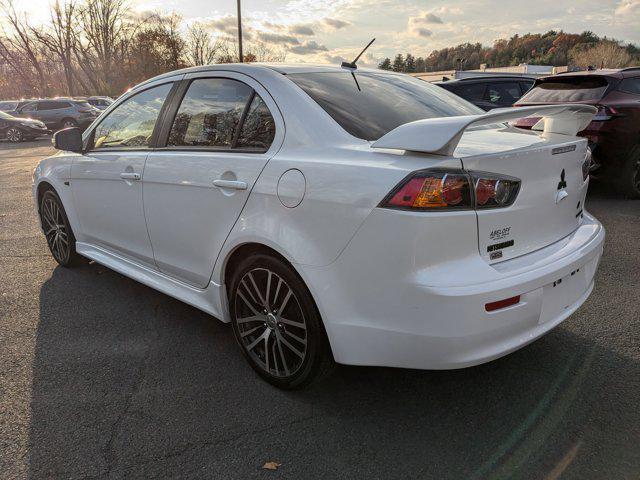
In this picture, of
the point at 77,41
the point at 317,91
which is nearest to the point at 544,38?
the point at 77,41

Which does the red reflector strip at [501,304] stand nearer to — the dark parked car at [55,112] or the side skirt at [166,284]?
the side skirt at [166,284]

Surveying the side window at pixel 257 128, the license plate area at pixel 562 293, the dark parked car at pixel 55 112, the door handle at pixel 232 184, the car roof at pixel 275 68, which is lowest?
the dark parked car at pixel 55 112

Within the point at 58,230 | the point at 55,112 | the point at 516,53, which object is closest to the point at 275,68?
the point at 58,230

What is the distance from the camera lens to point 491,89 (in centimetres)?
1021

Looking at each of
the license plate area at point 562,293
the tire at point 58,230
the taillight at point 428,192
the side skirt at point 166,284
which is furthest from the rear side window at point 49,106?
the license plate area at point 562,293

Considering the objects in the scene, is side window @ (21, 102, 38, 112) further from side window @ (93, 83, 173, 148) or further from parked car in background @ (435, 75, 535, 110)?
side window @ (93, 83, 173, 148)

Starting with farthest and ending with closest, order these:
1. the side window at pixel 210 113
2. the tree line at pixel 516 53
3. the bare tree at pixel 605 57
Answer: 1. the tree line at pixel 516 53
2. the bare tree at pixel 605 57
3. the side window at pixel 210 113

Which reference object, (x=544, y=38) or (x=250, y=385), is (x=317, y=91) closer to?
(x=250, y=385)

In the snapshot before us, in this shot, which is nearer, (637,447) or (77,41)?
(637,447)

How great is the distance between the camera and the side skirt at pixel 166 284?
2916 mm

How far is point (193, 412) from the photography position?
2502 millimetres

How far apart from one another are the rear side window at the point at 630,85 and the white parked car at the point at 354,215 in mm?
4428

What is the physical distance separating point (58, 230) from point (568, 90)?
6.38 metres

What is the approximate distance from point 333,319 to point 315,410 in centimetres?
55
